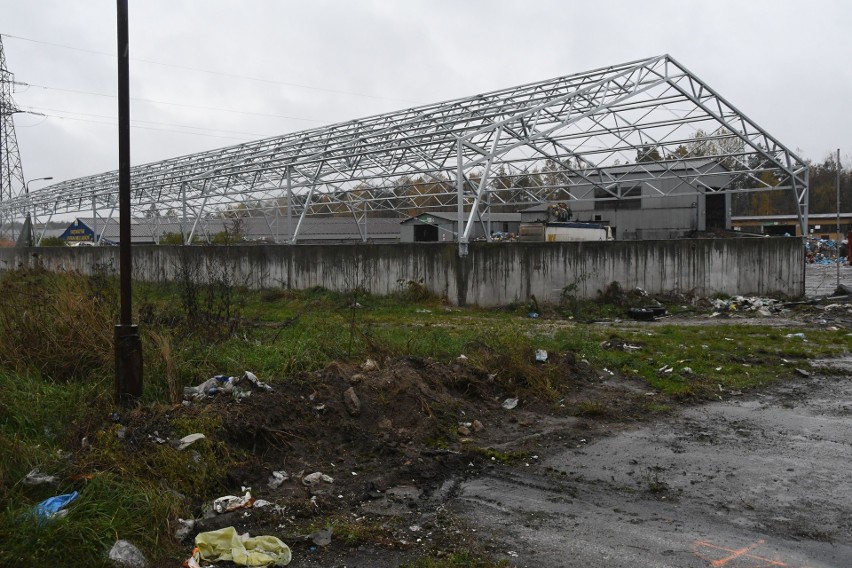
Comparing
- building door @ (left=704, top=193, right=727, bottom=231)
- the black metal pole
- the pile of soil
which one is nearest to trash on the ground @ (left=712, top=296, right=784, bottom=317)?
the pile of soil

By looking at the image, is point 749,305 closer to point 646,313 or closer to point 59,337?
point 646,313

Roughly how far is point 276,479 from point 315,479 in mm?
349

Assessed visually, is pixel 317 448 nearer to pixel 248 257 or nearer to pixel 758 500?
pixel 758 500

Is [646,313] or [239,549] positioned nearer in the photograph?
[239,549]

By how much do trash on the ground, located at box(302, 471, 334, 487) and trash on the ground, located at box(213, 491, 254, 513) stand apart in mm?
627

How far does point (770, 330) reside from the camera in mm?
14828

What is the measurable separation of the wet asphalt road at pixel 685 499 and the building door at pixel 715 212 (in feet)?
100

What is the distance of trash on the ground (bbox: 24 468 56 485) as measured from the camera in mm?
5422

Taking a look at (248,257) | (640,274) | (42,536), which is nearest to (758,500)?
(42,536)

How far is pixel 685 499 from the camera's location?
234 inches

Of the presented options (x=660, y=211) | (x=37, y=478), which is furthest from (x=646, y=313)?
(x=660, y=211)

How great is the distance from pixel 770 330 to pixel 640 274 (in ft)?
16.9

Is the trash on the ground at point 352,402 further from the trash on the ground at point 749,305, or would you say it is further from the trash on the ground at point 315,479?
the trash on the ground at point 749,305

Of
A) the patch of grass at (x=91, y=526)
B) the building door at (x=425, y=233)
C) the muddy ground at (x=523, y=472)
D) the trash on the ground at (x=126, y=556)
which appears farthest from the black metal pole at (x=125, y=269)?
the building door at (x=425, y=233)
